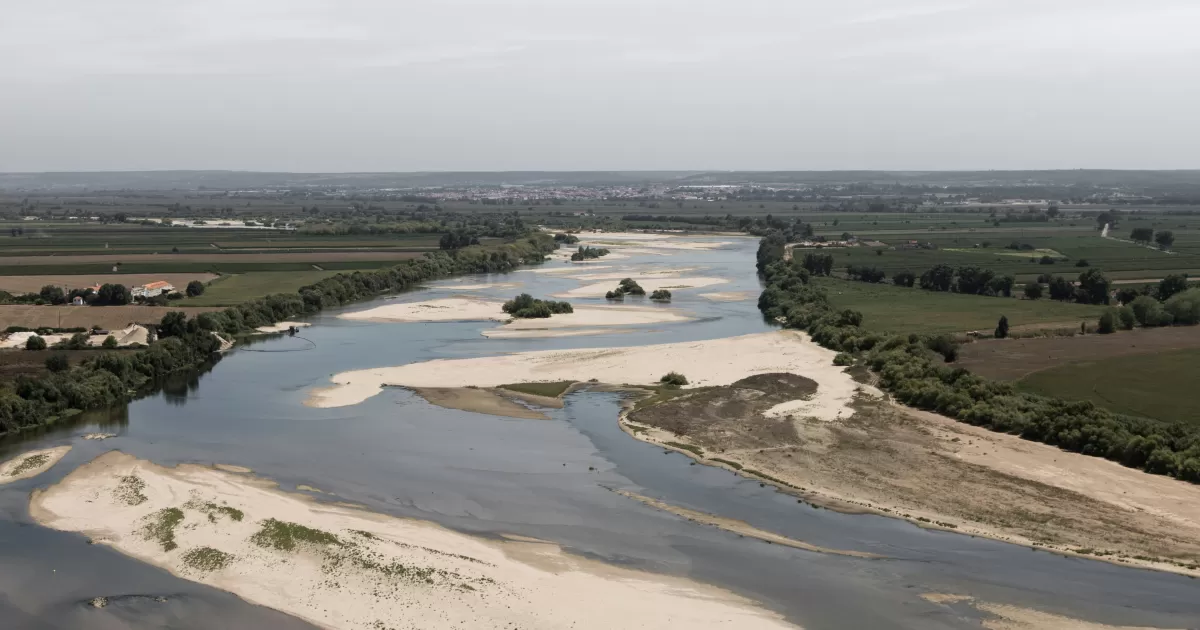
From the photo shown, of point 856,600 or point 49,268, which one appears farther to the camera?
point 49,268

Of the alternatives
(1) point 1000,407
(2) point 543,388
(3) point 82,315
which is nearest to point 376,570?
(2) point 543,388

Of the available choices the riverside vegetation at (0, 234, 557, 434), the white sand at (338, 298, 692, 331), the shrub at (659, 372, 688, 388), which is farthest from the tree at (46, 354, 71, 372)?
the shrub at (659, 372, 688, 388)

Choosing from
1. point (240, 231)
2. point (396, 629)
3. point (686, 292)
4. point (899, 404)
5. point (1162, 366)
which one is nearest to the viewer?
point (396, 629)

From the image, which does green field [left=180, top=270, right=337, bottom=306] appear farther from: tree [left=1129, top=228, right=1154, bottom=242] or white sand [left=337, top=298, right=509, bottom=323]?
tree [left=1129, top=228, right=1154, bottom=242]

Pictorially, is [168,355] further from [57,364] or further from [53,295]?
[53,295]

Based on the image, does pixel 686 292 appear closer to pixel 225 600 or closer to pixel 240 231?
pixel 225 600

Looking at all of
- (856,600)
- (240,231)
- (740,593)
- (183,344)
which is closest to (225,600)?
(740,593)
